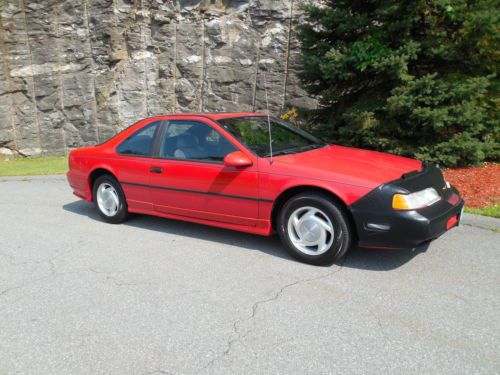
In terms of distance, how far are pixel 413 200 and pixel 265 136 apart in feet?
6.11

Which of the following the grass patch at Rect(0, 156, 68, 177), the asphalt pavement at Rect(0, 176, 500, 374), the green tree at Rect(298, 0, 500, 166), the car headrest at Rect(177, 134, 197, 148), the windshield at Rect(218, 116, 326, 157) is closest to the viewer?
the asphalt pavement at Rect(0, 176, 500, 374)

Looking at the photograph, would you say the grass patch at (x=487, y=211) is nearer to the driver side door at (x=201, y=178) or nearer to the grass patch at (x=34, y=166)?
the driver side door at (x=201, y=178)

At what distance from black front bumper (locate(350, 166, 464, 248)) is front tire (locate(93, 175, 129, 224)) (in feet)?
10.5

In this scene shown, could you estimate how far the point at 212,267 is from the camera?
4.37 m

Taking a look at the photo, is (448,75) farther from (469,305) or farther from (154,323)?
(154,323)

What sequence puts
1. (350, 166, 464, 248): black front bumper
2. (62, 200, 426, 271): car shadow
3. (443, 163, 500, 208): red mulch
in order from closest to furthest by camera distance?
(350, 166, 464, 248): black front bumper < (62, 200, 426, 271): car shadow < (443, 163, 500, 208): red mulch

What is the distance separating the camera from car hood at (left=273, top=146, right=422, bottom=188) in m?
4.16

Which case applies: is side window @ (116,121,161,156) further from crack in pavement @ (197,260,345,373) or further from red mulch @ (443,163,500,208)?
red mulch @ (443,163,500,208)

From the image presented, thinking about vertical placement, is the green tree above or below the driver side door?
above

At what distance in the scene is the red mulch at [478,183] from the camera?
6293mm

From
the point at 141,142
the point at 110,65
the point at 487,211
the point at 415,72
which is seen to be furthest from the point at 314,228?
the point at 110,65

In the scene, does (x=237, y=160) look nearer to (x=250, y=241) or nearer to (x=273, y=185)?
(x=273, y=185)

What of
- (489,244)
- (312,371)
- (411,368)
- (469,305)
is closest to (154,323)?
(312,371)

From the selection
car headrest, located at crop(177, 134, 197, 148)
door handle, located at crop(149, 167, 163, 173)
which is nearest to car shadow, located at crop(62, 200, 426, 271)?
door handle, located at crop(149, 167, 163, 173)
